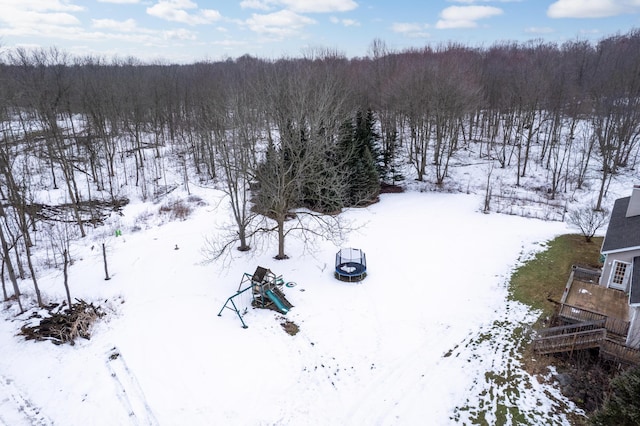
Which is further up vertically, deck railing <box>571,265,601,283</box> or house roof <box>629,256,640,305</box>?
house roof <box>629,256,640,305</box>

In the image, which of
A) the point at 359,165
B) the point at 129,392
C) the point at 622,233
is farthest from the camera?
the point at 359,165

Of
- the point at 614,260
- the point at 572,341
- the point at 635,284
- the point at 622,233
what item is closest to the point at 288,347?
the point at 572,341

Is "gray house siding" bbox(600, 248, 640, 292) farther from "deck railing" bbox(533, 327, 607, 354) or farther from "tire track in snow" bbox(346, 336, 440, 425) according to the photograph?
"tire track in snow" bbox(346, 336, 440, 425)

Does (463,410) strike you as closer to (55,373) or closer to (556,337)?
(556,337)

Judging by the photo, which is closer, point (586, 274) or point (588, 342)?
point (588, 342)

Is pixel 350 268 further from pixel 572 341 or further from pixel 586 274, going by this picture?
pixel 586 274

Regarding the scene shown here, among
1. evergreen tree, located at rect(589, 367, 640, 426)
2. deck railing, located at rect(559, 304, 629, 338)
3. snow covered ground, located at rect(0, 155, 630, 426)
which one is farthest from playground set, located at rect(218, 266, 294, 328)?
deck railing, located at rect(559, 304, 629, 338)
